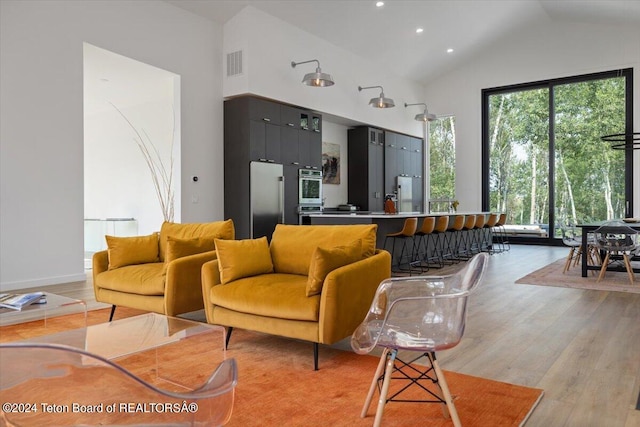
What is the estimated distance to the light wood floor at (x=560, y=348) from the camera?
2.35 metres

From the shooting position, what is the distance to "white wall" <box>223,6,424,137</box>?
7.31m

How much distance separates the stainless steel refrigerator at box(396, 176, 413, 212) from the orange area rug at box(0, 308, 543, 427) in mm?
8092

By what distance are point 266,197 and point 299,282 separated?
14.8 feet

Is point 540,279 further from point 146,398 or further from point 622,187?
point 146,398

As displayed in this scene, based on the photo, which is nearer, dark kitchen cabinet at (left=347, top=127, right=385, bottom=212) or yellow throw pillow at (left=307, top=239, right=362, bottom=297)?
yellow throw pillow at (left=307, top=239, right=362, bottom=297)

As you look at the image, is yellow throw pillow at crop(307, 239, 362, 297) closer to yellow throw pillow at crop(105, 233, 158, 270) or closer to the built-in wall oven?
yellow throw pillow at crop(105, 233, 158, 270)

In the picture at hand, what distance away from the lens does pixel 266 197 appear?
25.0 ft

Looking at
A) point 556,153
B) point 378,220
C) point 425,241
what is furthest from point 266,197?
point 556,153

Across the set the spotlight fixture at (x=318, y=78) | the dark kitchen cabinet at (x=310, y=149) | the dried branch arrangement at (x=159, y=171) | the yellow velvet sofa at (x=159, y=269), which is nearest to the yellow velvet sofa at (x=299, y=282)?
the yellow velvet sofa at (x=159, y=269)

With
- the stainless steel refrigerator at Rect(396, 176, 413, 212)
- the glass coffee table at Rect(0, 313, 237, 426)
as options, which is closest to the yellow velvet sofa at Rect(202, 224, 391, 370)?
the glass coffee table at Rect(0, 313, 237, 426)

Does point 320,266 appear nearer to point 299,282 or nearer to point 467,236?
point 299,282

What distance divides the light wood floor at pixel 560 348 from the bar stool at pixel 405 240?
140cm

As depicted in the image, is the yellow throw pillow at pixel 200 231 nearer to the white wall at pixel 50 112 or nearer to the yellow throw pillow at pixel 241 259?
the yellow throw pillow at pixel 241 259

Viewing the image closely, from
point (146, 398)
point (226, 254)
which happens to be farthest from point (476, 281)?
point (226, 254)
